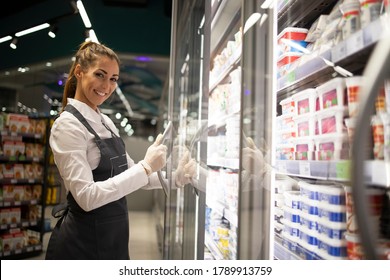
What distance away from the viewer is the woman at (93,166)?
155 centimetres

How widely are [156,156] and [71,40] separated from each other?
0.80 meters

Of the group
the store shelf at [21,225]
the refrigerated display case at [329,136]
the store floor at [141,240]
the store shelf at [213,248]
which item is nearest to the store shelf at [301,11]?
the refrigerated display case at [329,136]

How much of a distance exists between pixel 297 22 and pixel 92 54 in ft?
3.28

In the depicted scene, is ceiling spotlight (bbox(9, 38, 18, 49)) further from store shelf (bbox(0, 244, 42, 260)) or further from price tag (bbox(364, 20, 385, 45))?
price tag (bbox(364, 20, 385, 45))

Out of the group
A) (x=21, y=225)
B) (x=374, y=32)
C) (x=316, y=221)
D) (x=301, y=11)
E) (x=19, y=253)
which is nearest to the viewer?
(x=374, y=32)

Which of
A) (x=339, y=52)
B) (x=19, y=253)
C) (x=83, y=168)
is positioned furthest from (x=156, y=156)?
(x=19, y=253)

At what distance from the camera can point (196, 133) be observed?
1801mm

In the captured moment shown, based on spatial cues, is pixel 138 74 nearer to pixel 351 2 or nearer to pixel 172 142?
pixel 172 142

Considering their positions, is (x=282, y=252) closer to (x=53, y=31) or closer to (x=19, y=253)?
(x=53, y=31)

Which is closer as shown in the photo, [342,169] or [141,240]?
[342,169]

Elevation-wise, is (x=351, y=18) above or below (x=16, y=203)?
above

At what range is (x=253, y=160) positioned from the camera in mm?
1388

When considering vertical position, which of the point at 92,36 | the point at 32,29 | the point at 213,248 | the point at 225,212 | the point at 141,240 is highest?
the point at 32,29
